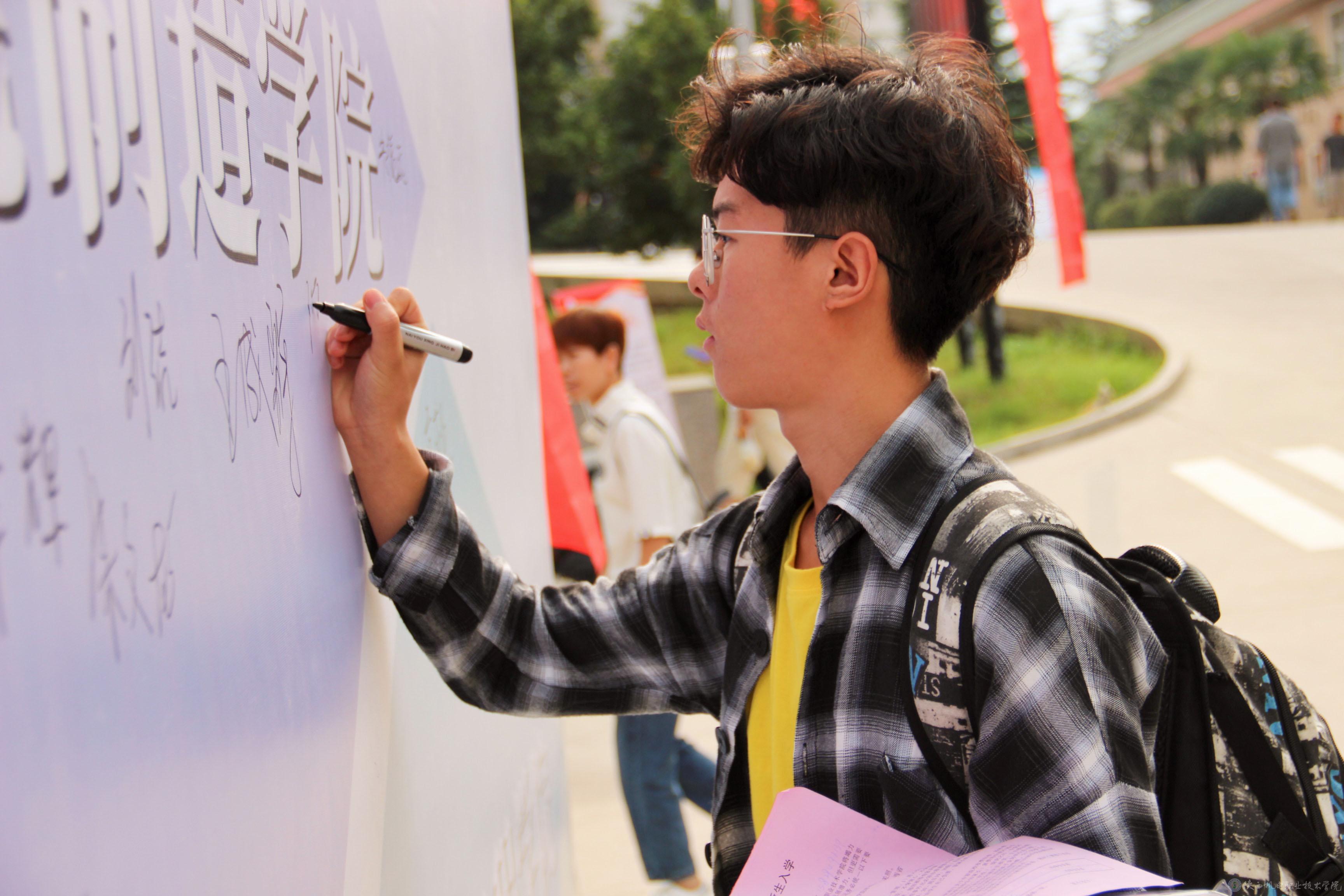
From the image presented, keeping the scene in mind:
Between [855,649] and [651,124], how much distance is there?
13219 millimetres

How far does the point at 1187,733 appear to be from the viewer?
1115mm

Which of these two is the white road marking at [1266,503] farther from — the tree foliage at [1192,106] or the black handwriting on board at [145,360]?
the tree foliage at [1192,106]

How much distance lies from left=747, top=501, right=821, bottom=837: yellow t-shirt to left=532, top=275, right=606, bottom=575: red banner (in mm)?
2003

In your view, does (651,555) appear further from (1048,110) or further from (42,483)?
(1048,110)

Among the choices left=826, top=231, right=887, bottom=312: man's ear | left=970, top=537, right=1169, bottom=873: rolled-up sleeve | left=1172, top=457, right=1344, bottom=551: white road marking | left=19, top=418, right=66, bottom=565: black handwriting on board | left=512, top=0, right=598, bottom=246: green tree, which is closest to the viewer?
left=19, top=418, right=66, bottom=565: black handwriting on board

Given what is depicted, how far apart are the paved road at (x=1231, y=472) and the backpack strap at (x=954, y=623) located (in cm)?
49

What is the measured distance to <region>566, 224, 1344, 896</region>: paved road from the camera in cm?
421

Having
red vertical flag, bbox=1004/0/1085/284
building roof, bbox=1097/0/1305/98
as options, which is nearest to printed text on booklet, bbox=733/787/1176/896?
red vertical flag, bbox=1004/0/1085/284

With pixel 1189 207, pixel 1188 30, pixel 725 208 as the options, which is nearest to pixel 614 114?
pixel 1189 207

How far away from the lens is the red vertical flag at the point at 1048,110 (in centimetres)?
532

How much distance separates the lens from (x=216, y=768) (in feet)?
2.79

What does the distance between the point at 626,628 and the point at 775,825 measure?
44cm

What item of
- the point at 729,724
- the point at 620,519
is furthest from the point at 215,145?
the point at 620,519
